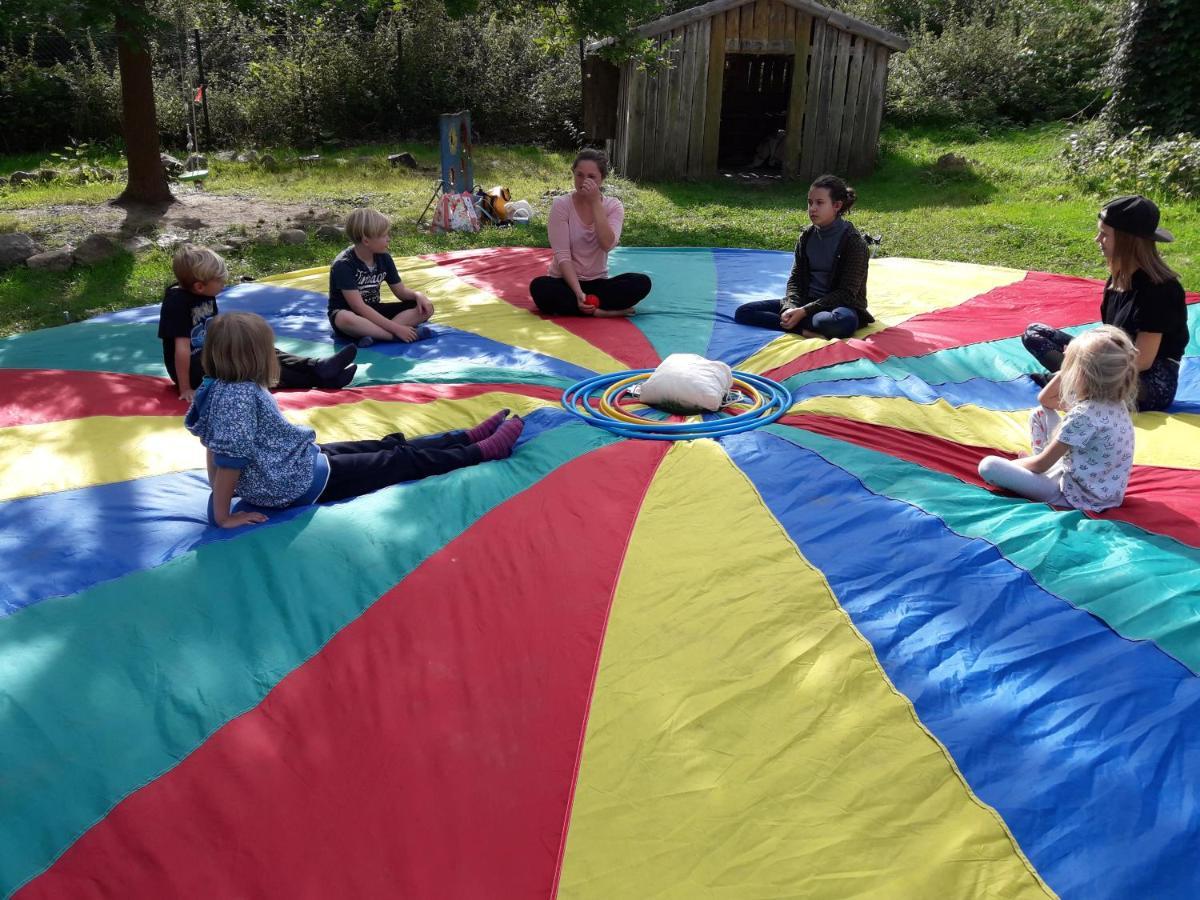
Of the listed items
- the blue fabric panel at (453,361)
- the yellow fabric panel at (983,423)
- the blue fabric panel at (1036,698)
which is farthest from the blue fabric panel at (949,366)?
the blue fabric panel at (1036,698)

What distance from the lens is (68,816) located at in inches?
78.1

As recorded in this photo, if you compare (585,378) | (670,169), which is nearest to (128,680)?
(585,378)

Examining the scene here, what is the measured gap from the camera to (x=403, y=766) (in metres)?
2.14

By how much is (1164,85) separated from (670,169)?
5714mm

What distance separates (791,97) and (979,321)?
324 inches

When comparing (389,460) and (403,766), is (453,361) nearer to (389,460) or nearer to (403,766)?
(389,460)

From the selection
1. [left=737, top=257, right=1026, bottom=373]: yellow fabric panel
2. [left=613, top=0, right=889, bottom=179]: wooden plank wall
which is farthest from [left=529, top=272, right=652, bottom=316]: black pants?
[left=613, top=0, right=889, bottom=179]: wooden plank wall

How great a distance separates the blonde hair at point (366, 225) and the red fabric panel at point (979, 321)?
2266 mm

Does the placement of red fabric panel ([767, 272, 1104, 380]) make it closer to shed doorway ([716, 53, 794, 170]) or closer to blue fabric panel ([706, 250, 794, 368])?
blue fabric panel ([706, 250, 794, 368])

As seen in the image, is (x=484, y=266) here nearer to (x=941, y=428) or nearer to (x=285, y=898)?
(x=941, y=428)

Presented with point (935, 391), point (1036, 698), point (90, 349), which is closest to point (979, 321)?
Answer: point (935, 391)

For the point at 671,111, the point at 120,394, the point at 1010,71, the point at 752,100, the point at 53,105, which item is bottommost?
the point at 120,394

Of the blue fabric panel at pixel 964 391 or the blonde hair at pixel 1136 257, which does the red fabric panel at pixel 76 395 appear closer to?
the blue fabric panel at pixel 964 391

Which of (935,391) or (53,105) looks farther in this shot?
(53,105)
